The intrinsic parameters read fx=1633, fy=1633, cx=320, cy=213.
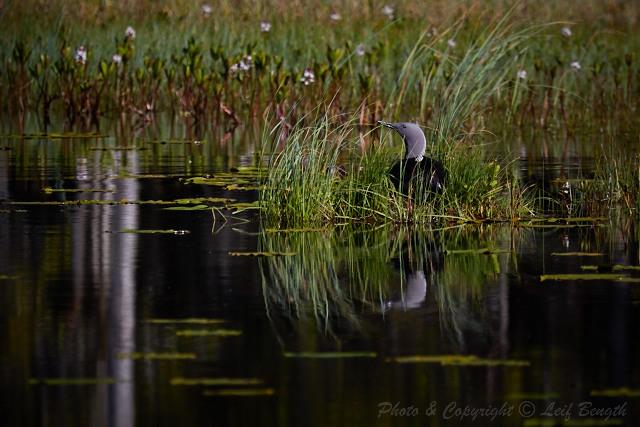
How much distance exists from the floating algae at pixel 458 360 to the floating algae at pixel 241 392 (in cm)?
72

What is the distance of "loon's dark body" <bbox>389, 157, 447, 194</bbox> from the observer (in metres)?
11.3

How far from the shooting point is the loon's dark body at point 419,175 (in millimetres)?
11336

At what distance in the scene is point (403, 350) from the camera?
664 centimetres

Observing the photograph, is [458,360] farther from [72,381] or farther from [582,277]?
[582,277]

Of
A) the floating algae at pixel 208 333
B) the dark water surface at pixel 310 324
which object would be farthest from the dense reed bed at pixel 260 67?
the floating algae at pixel 208 333

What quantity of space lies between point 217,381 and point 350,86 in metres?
16.3

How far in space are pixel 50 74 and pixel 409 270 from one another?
1558 centimetres

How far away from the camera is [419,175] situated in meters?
11.4

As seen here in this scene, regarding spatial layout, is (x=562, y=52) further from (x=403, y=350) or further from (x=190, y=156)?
(x=403, y=350)

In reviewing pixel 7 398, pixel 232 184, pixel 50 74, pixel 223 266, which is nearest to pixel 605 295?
pixel 223 266

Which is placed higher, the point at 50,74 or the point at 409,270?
the point at 50,74

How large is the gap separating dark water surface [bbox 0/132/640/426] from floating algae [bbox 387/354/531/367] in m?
0.01

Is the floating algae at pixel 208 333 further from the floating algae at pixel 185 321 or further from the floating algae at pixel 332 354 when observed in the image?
the floating algae at pixel 332 354

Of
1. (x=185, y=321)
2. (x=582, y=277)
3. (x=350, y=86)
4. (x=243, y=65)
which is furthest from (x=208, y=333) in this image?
(x=350, y=86)
